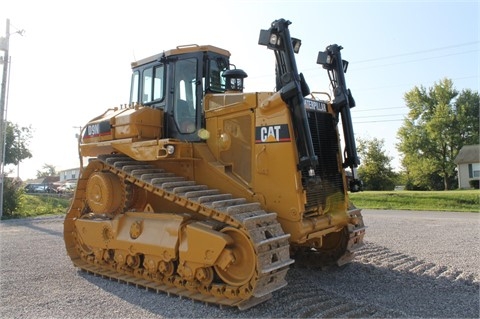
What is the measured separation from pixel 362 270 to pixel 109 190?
4572mm

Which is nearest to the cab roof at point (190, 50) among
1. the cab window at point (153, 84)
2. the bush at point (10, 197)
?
the cab window at point (153, 84)

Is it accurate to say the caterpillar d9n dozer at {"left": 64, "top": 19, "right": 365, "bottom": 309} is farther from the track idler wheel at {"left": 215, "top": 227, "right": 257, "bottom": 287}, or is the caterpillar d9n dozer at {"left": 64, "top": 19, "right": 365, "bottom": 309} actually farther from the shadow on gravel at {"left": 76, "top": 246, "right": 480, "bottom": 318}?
the shadow on gravel at {"left": 76, "top": 246, "right": 480, "bottom": 318}

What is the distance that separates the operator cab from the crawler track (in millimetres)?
903

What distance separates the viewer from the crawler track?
5195mm

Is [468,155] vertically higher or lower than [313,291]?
higher

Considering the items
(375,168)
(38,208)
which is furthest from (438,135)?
(38,208)

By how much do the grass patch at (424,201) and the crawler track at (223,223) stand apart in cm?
1688

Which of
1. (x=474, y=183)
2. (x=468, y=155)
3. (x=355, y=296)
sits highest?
(x=468, y=155)

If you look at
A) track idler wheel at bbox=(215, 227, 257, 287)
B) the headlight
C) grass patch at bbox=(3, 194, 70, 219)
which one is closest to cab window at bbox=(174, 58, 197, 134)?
the headlight

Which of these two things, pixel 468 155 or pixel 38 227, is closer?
pixel 38 227

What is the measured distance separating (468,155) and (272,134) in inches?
1826

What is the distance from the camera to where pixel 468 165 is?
45.8m

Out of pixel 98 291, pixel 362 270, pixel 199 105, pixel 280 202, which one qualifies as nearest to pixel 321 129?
pixel 280 202

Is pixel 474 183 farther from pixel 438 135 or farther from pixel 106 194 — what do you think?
pixel 106 194
